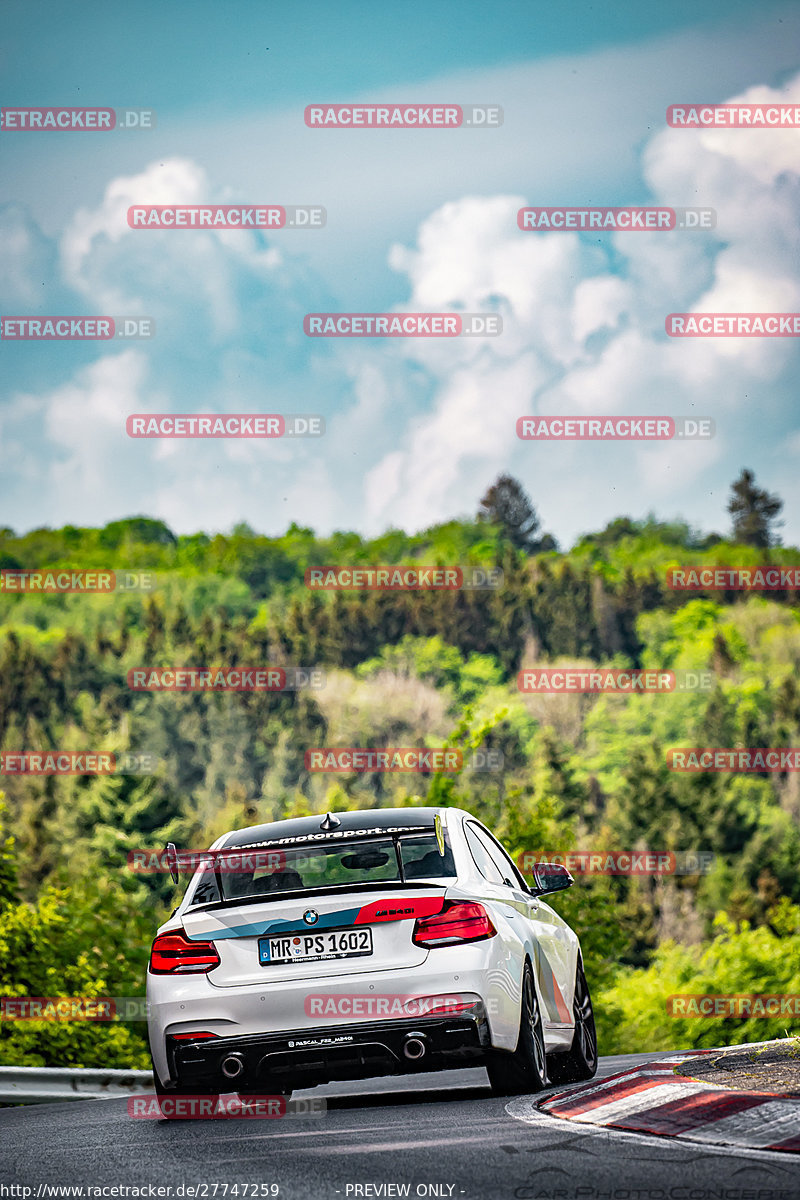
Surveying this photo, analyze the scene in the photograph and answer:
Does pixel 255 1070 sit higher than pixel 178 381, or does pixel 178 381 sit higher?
pixel 178 381

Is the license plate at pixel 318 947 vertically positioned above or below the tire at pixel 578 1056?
above

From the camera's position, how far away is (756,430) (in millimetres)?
141875

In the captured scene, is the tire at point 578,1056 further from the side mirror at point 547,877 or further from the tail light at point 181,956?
the tail light at point 181,956

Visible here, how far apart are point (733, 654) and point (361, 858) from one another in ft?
393

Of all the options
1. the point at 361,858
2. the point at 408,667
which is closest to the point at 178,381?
the point at 408,667

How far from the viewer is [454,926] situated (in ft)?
25.0

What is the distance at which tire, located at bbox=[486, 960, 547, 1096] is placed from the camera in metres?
7.99

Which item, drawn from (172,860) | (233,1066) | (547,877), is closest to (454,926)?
(233,1066)

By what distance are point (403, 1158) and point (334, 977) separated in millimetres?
1417

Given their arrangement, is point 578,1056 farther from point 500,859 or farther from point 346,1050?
point 346,1050

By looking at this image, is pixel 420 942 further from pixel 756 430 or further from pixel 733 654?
pixel 756 430

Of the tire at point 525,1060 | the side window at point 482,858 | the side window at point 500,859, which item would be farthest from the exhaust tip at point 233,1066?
the side window at point 500,859

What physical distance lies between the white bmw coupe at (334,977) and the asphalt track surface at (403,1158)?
29 centimetres

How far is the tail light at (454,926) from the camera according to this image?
7.59 m
